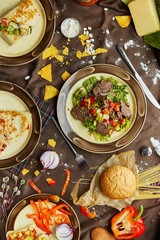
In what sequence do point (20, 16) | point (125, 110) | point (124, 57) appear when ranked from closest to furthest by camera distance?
point (20, 16) < point (125, 110) < point (124, 57)

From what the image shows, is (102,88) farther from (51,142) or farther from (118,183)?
(118,183)

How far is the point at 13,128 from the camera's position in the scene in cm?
380

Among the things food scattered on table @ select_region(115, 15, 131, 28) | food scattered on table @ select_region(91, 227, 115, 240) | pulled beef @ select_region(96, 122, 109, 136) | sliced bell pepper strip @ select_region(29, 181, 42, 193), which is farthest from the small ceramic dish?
food scattered on table @ select_region(115, 15, 131, 28)

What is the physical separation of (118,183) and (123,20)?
7.87 feet

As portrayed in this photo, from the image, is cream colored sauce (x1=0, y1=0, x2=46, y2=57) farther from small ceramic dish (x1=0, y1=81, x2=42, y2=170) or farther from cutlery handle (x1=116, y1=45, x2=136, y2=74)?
cutlery handle (x1=116, y1=45, x2=136, y2=74)

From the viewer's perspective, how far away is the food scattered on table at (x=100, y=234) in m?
3.96

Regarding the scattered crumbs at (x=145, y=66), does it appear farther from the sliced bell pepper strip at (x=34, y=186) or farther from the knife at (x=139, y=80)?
the sliced bell pepper strip at (x=34, y=186)

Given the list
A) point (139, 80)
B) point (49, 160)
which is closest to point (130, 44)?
point (139, 80)

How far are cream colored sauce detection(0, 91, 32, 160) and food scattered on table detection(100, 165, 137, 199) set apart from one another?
49.4 inches

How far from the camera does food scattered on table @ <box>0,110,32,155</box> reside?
3736mm

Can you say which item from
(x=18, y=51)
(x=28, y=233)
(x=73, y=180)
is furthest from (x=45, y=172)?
(x=18, y=51)

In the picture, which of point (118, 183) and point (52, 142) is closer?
point (118, 183)

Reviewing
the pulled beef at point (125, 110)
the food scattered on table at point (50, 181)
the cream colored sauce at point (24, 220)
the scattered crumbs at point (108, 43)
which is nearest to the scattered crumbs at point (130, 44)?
the scattered crumbs at point (108, 43)

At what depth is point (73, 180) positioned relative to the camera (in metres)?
3.97
